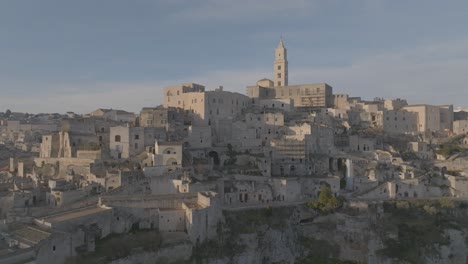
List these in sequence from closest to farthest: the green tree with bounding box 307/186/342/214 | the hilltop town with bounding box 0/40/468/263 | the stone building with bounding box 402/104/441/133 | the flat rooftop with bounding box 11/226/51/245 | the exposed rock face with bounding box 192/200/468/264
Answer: the flat rooftop with bounding box 11/226/51/245 < the hilltop town with bounding box 0/40/468/263 < the exposed rock face with bounding box 192/200/468/264 < the green tree with bounding box 307/186/342/214 < the stone building with bounding box 402/104/441/133

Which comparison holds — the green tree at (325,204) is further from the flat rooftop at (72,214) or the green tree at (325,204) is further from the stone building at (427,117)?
the stone building at (427,117)

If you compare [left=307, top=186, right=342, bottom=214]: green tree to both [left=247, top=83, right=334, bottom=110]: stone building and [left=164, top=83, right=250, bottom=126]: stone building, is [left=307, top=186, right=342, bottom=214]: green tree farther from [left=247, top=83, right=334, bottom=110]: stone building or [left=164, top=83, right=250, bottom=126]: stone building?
[left=247, top=83, right=334, bottom=110]: stone building

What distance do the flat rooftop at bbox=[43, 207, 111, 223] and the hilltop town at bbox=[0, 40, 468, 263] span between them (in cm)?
16

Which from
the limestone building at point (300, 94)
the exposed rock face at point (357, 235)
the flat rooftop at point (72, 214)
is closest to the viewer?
the flat rooftop at point (72, 214)

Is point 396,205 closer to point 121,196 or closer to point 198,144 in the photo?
point 198,144

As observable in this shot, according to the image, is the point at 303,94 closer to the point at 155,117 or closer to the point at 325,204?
the point at 155,117

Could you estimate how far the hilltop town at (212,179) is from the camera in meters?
27.0

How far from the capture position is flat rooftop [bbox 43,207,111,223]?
25214 mm

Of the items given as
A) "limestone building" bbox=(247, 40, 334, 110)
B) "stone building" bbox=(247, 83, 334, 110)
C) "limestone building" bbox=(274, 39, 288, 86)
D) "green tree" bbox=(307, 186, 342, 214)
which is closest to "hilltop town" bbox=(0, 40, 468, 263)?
"green tree" bbox=(307, 186, 342, 214)

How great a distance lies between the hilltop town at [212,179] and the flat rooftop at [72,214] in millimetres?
164

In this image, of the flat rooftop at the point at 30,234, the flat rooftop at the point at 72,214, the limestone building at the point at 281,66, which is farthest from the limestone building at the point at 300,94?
the flat rooftop at the point at 30,234

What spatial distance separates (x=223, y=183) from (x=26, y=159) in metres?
17.6

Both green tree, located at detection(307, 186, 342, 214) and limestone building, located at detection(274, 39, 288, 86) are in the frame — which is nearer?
green tree, located at detection(307, 186, 342, 214)

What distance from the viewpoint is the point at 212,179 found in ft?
120
